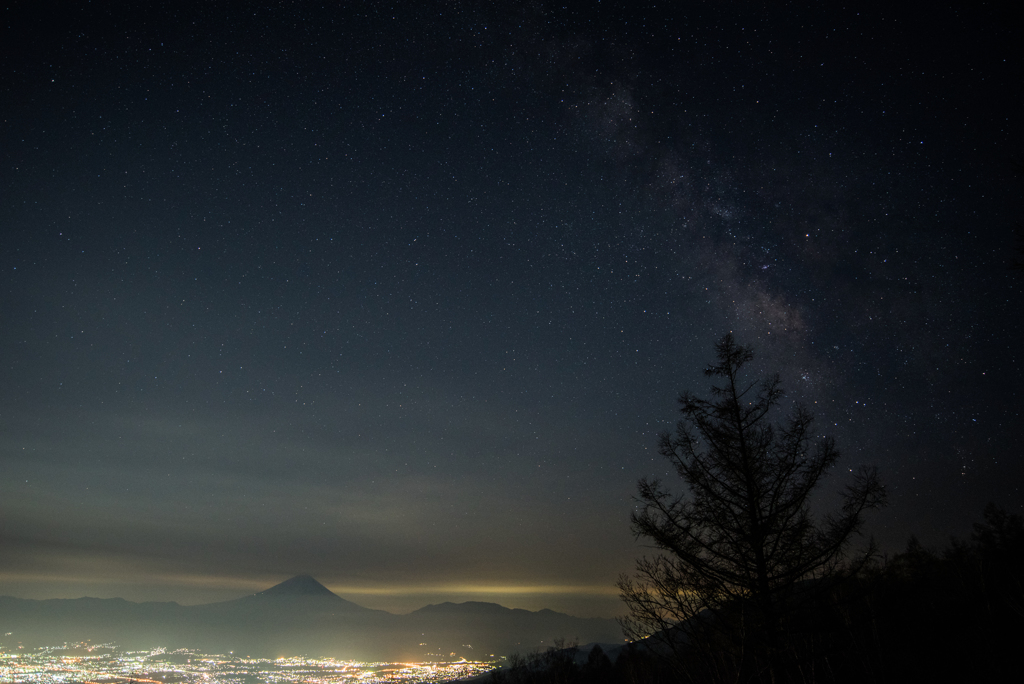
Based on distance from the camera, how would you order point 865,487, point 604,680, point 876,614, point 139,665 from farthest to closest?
point 139,665 < point 604,680 < point 865,487 < point 876,614

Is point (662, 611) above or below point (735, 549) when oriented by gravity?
below

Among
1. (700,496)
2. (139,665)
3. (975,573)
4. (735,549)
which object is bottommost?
(139,665)

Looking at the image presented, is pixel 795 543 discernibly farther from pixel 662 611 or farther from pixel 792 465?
pixel 662 611

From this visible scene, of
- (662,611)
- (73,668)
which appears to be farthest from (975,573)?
(73,668)

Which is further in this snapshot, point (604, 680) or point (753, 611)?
point (604, 680)

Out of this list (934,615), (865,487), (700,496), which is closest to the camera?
(865,487)

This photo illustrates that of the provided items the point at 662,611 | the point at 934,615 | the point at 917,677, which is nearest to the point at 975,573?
the point at 934,615
